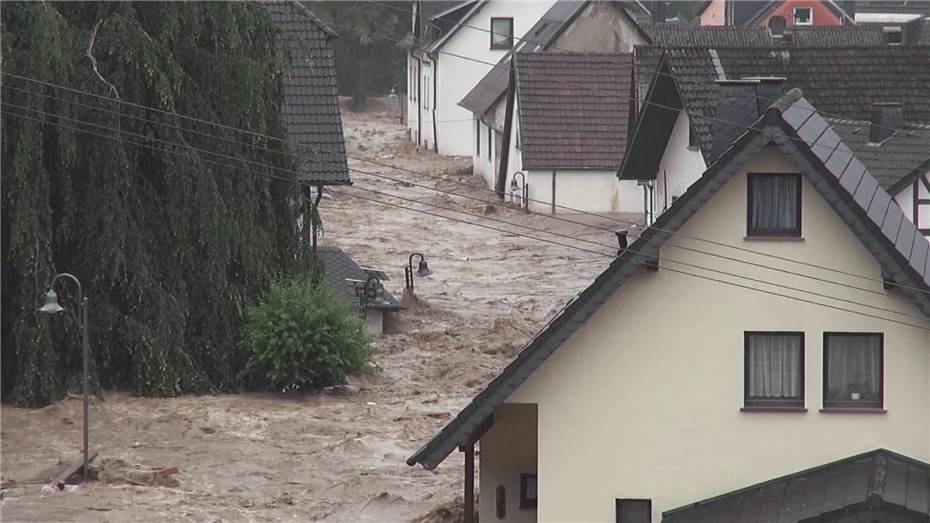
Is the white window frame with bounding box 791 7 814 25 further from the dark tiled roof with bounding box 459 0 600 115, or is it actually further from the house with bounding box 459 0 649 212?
the house with bounding box 459 0 649 212

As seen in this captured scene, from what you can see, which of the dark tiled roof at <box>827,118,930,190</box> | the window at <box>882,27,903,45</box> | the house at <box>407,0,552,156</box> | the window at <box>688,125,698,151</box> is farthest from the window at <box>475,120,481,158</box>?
the dark tiled roof at <box>827,118,930,190</box>

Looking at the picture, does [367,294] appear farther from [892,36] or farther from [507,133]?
[892,36]

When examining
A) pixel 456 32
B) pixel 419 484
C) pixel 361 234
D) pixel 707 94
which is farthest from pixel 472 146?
pixel 419 484

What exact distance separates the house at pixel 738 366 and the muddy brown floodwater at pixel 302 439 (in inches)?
206

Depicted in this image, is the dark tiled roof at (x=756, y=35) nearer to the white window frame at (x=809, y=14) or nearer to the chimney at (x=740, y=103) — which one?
the white window frame at (x=809, y=14)

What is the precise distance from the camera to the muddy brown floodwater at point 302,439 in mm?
21953

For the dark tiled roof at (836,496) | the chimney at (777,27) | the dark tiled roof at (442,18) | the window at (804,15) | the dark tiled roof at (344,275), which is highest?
the window at (804,15)

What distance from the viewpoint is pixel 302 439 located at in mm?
25703

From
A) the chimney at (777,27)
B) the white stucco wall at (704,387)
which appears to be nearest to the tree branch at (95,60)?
the white stucco wall at (704,387)

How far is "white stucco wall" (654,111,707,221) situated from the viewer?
98.6ft

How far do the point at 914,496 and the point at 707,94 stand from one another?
15.9m

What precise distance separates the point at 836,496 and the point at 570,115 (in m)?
37.2

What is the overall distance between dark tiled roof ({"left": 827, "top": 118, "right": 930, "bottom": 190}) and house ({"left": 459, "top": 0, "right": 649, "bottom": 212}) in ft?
67.9

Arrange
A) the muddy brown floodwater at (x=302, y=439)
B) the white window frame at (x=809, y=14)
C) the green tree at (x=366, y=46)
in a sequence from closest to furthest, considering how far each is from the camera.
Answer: the muddy brown floodwater at (x=302, y=439)
the white window frame at (x=809, y=14)
the green tree at (x=366, y=46)
